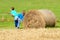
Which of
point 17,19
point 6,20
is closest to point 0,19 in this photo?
point 6,20

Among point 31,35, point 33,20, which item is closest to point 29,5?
Result: point 33,20

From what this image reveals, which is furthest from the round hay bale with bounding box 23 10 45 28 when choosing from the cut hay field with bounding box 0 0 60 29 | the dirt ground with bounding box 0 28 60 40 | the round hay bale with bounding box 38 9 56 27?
the cut hay field with bounding box 0 0 60 29

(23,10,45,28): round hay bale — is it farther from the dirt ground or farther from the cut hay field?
the cut hay field

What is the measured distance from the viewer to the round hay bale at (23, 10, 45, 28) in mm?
18998

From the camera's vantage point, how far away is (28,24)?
64.1 ft

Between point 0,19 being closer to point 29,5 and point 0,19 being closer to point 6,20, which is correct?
point 6,20

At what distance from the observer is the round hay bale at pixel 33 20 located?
19.0 metres

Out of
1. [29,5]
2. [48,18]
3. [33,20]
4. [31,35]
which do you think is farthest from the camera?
[29,5]

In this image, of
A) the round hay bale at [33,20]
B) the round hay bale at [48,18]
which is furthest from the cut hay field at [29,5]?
the round hay bale at [48,18]

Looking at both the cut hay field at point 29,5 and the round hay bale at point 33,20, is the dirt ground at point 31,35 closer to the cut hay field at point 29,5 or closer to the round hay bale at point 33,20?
the round hay bale at point 33,20

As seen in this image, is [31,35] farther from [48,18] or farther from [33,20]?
[33,20]

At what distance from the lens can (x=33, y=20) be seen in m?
19.8

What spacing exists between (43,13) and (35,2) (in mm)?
15228

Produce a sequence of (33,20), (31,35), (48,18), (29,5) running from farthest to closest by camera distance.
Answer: (29,5)
(33,20)
(48,18)
(31,35)
